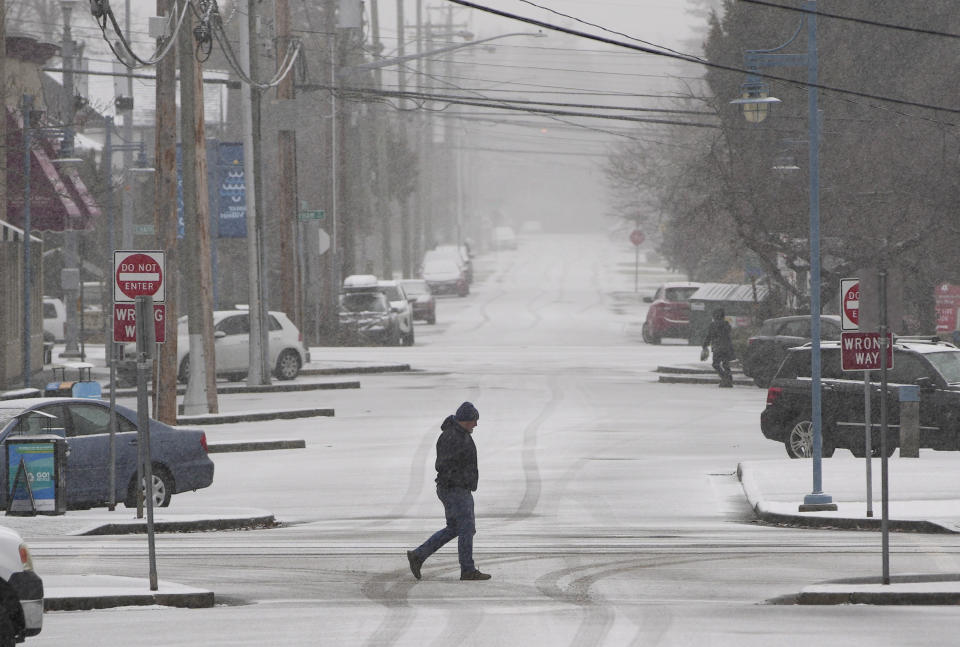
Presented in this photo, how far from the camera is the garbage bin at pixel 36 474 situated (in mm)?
17344

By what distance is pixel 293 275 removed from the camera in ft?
140

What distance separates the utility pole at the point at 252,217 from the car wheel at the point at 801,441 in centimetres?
1402

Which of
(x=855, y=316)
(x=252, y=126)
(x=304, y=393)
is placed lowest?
(x=304, y=393)

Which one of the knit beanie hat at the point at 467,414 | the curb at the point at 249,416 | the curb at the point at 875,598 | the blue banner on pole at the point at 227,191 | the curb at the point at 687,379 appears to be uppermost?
the blue banner on pole at the point at 227,191

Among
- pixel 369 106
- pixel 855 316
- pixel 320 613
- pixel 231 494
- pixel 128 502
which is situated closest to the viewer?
pixel 320 613

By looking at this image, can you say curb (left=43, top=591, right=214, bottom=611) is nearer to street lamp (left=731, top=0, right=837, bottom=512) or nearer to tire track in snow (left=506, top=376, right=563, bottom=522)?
tire track in snow (left=506, top=376, right=563, bottom=522)

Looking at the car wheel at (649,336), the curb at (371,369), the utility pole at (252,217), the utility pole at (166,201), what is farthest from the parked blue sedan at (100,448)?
the car wheel at (649,336)

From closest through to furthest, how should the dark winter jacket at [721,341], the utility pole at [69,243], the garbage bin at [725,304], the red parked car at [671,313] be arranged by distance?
the dark winter jacket at [721,341], the utility pole at [69,243], the garbage bin at [725,304], the red parked car at [671,313]

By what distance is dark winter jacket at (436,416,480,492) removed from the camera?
13.7 meters

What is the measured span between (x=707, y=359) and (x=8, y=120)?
59.1 feet

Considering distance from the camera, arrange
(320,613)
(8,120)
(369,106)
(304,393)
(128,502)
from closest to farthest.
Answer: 1. (320,613)
2. (128,502)
3. (304,393)
4. (8,120)
5. (369,106)

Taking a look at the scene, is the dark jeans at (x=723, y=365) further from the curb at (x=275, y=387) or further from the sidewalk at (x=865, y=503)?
the sidewalk at (x=865, y=503)

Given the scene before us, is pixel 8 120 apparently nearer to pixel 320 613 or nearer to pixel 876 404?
pixel 876 404

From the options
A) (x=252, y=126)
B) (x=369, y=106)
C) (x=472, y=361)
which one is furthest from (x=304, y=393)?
(x=369, y=106)
